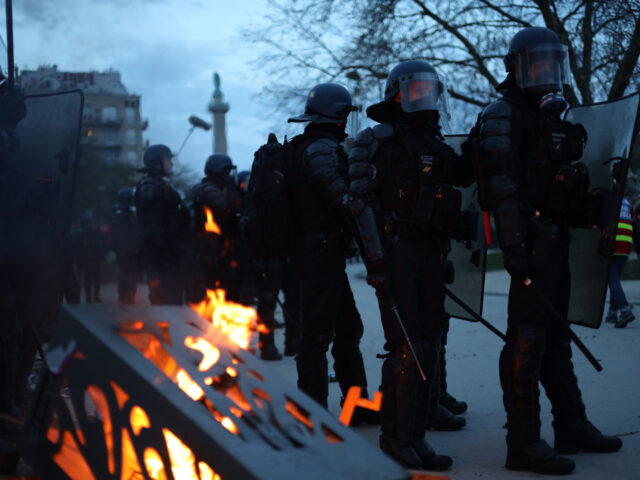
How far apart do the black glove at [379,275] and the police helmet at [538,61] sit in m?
1.08

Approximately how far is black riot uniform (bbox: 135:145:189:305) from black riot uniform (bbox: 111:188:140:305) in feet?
4.70

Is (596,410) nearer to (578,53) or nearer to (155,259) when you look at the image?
(155,259)

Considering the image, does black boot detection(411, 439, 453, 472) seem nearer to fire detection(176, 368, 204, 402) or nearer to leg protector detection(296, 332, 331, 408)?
leg protector detection(296, 332, 331, 408)

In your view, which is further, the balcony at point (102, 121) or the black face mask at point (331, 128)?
the balcony at point (102, 121)

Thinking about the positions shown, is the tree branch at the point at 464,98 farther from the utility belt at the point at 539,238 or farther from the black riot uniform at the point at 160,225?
the utility belt at the point at 539,238

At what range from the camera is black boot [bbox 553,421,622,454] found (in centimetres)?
395

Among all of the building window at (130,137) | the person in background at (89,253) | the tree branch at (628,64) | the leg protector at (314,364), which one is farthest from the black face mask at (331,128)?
the building window at (130,137)

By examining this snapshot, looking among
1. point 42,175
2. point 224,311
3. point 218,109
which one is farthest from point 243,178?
point 218,109

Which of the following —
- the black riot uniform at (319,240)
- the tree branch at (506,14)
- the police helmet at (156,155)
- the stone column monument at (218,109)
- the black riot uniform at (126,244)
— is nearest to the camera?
the black riot uniform at (319,240)

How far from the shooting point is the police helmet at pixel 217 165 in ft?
24.9

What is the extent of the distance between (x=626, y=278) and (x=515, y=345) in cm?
1420

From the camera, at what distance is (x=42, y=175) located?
15.9 feet

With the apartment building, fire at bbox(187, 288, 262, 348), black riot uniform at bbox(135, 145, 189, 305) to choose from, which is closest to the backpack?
fire at bbox(187, 288, 262, 348)

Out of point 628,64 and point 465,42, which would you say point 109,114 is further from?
point 628,64
